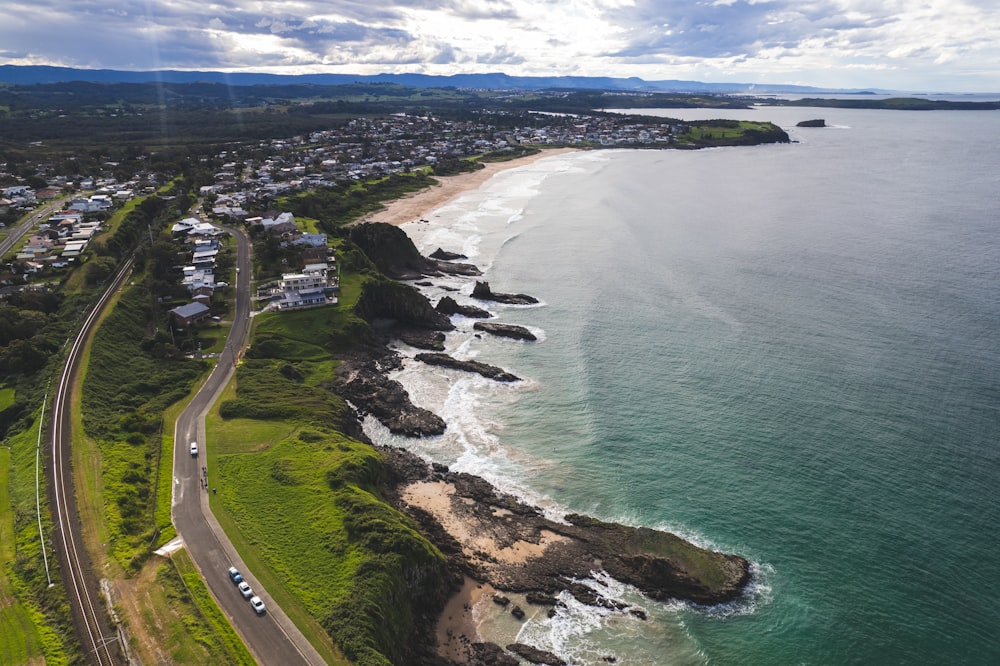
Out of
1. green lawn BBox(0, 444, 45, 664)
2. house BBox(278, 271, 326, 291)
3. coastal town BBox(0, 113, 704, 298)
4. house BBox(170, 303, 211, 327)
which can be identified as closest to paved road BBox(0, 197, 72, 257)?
coastal town BBox(0, 113, 704, 298)

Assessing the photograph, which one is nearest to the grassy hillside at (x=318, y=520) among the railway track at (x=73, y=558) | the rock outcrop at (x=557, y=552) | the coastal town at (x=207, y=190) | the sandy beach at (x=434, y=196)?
the rock outcrop at (x=557, y=552)

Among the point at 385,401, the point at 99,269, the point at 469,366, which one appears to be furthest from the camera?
the point at 99,269

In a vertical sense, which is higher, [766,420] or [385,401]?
[766,420]

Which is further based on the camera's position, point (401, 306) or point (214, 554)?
point (401, 306)

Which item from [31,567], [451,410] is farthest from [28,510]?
[451,410]

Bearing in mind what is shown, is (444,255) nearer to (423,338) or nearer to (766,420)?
(423,338)

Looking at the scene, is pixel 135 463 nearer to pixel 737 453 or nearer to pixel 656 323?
pixel 737 453

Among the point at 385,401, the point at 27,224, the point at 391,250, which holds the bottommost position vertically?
the point at 385,401

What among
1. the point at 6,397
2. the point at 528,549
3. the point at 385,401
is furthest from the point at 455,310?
the point at 6,397

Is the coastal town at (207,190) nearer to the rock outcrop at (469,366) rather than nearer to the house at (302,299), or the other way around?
the house at (302,299)
